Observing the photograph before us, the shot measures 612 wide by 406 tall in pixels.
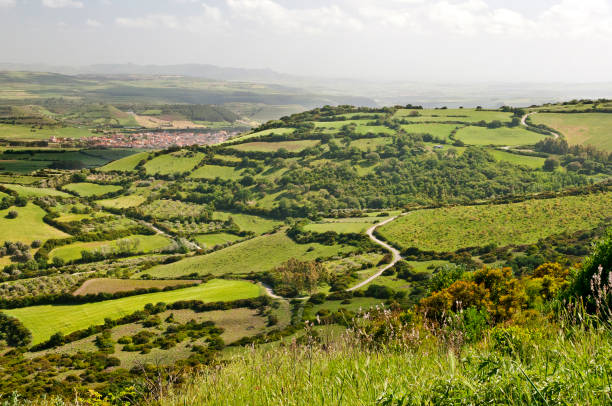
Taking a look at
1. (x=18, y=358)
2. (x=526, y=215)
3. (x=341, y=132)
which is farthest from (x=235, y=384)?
(x=341, y=132)

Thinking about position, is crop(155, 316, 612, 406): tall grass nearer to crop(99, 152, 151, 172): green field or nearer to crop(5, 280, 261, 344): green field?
crop(5, 280, 261, 344): green field

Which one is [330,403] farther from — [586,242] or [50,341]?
[586,242]

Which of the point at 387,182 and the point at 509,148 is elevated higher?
the point at 509,148

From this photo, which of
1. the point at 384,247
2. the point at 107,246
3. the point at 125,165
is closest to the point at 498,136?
the point at 384,247

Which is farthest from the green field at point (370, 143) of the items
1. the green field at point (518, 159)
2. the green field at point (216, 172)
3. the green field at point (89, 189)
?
the green field at point (89, 189)

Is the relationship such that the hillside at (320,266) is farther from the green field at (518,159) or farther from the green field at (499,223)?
the green field at (518,159)

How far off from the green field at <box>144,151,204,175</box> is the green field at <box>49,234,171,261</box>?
54.5 m

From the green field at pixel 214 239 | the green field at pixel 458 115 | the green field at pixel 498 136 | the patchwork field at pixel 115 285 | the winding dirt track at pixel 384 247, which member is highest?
the green field at pixel 458 115

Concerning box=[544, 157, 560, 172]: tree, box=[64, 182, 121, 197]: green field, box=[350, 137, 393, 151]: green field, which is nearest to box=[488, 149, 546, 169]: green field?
box=[544, 157, 560, 172]: tree

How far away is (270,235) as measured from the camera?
331ft

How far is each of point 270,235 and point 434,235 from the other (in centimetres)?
3994

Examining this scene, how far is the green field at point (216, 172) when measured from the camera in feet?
505

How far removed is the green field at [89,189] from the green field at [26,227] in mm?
29243

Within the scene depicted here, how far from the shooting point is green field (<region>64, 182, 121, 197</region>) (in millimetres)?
135375
